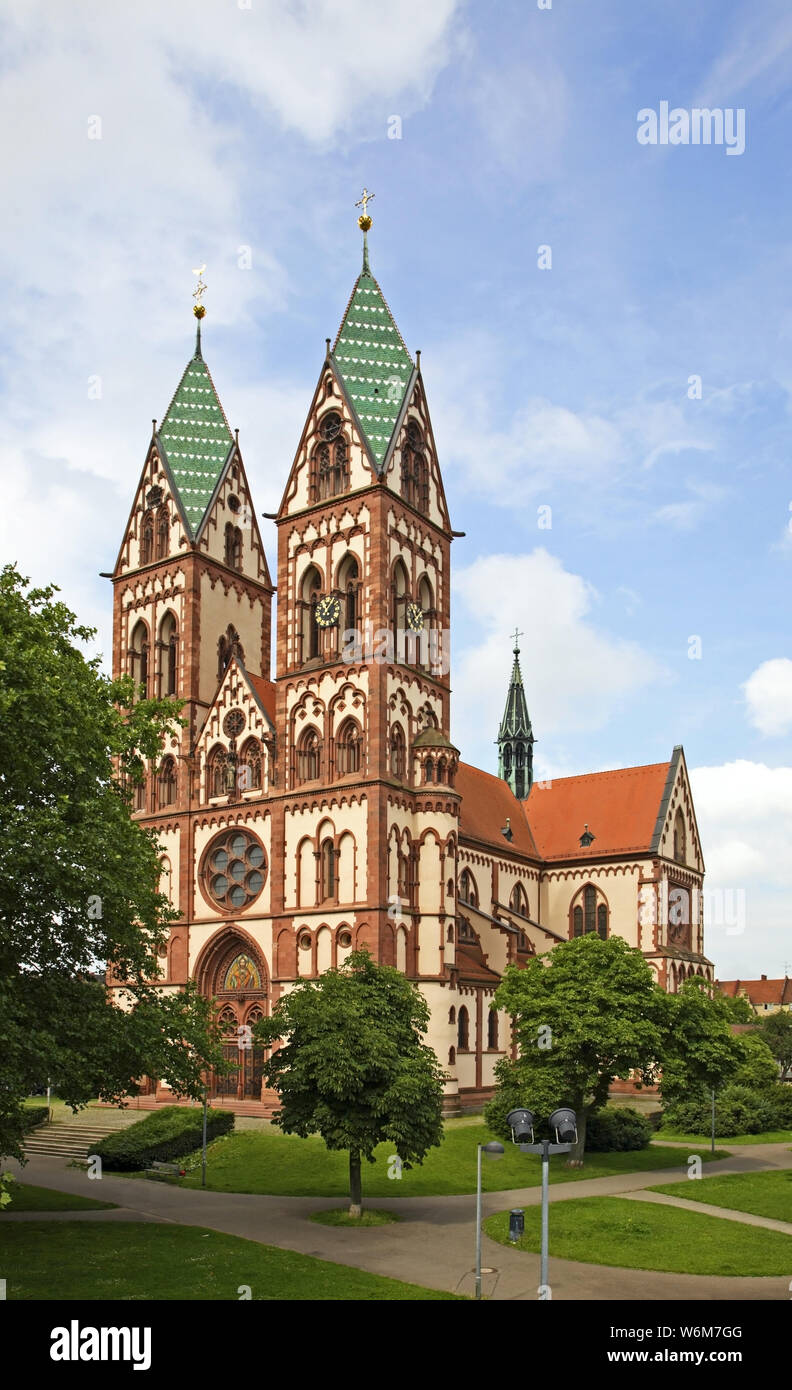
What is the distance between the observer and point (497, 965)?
53.8m

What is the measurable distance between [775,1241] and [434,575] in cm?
3334

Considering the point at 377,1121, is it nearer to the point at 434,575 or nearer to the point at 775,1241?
the point at 775,1241

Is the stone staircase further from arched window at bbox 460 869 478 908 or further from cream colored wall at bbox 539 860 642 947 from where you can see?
cream colored wall at bbox 539 860 642 947

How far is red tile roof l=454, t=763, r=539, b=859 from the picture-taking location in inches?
2314

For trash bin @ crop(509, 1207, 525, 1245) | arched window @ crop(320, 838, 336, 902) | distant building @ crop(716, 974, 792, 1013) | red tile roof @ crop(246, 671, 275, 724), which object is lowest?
distant building @ crop(716, 974, 792, 1013)

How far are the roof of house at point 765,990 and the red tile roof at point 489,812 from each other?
8724 cm

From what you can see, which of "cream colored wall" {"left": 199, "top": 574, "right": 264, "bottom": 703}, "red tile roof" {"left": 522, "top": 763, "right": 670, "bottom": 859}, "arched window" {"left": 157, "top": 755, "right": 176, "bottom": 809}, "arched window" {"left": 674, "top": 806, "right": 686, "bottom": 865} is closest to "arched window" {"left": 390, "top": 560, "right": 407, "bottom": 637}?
"cream colored wall" {"left": 199, "top": 574, "right": 264, "bottom": 703}

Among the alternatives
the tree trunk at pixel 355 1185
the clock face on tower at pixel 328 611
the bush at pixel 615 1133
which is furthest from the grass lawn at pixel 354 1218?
the clock face on tower at pixel 328 611

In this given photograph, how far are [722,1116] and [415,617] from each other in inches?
931

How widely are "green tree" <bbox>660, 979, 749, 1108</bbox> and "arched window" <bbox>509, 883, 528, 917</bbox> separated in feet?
65.7

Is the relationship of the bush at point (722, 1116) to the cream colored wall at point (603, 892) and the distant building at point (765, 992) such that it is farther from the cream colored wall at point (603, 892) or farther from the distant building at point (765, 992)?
the distant building at point (765, 992)

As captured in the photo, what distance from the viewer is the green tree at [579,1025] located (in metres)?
36.4

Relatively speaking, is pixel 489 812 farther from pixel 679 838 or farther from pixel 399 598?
pixel 399 598
